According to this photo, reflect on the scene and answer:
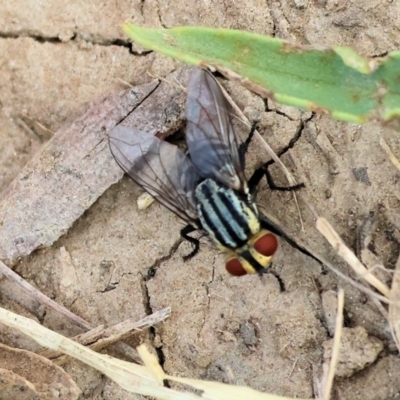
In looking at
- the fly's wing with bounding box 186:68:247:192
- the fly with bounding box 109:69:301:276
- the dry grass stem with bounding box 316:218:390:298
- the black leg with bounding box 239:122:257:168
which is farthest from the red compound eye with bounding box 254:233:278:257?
the black leg with bounding box 239:122:257:168

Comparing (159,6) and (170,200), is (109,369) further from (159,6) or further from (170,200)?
(159,6)

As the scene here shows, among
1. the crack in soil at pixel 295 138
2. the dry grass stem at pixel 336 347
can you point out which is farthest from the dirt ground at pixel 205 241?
the dry grass stem at pixel 336 347

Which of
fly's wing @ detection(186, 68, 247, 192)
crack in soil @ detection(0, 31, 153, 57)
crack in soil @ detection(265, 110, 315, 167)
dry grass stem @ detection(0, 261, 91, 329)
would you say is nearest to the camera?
fly's wing @ detection(186, 68, 247, 192)

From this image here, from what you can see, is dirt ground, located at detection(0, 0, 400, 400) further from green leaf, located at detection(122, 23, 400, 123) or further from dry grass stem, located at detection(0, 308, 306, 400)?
green leaf, located at detection(122, 23, 400, 123)

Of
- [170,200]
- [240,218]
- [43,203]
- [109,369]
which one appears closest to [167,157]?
[170,200]

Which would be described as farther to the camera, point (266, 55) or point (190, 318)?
point (190, 318)

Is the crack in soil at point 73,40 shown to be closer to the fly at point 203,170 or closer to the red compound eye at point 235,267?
the fly at point 203,170

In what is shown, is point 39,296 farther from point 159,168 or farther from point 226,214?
point 226,214
